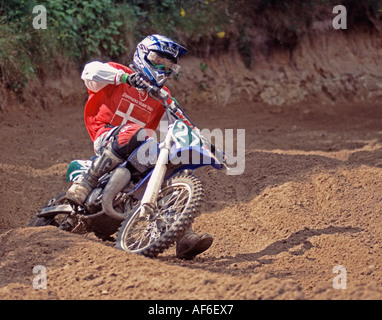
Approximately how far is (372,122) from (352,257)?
839 cm

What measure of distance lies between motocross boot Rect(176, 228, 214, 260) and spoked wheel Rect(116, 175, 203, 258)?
1.00 feet

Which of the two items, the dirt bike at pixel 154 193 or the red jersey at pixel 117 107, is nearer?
the dirt bike at pixel 154 193

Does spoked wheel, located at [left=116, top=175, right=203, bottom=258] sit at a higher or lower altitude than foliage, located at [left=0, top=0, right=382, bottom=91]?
lower

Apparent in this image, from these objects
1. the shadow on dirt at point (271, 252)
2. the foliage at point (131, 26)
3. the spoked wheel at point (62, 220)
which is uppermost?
the foliage at point (131, 26)

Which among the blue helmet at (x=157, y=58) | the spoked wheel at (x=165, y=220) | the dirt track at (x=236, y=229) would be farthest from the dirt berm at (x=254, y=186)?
the blue helmet at (x=157, y=58)

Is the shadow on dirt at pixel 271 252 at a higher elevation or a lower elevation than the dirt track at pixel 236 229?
lower

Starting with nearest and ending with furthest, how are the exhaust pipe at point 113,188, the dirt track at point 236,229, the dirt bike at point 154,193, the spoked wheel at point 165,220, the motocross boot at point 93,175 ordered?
the dirt track at point 236,229 < the spoked wheel at point 165,220 < the dirt bike at point 154,193 < the exhaust pipe at point 113,188 < the motocross boot at point 93,175

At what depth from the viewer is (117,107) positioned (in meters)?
5.51

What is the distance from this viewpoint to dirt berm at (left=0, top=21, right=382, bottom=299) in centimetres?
400

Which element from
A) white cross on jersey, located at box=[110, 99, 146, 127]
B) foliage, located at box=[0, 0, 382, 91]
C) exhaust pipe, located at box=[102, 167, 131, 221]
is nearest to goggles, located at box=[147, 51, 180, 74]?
white cross on jersey, located at box=[110, 99, 146, 127]

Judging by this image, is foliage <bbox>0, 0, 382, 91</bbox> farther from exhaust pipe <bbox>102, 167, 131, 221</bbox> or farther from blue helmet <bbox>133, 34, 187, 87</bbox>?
exhaust pipe <bbox>102, 167, 131, 221</bbox>

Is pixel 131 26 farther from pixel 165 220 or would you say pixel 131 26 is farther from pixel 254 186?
pixel 165 220

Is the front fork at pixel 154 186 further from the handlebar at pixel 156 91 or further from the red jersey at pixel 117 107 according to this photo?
the red jersey at pixel 117 107

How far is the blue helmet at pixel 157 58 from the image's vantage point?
17.1ft
